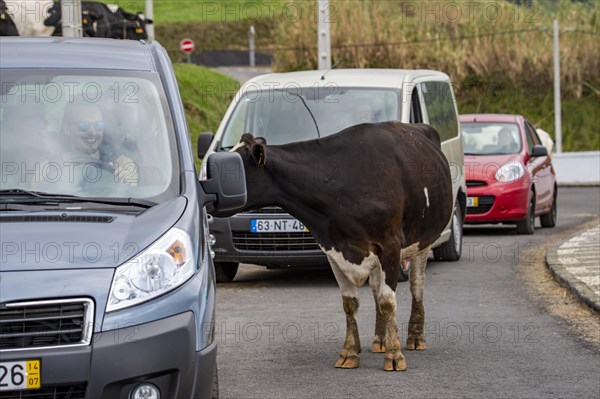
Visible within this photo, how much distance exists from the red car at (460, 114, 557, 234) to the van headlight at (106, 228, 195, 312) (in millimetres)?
14179

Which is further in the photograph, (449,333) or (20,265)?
(449,333)

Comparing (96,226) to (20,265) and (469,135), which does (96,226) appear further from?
(469,135)

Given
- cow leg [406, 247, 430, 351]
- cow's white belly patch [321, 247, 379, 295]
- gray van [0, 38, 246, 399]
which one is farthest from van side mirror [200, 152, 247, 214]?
cow leg [406, 247, 430, 351]

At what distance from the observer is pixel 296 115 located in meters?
14.4

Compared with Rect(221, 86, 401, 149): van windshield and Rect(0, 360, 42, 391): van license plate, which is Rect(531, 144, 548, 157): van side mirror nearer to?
Rect(221, 86, 401, 149): van windshield

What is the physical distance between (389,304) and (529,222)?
38.7ft

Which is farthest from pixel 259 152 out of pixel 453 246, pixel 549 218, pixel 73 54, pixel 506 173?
pixel 549 218

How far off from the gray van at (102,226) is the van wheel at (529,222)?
13.4m

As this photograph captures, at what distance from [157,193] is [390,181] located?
3.25 meters

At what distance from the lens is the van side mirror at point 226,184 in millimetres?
7066

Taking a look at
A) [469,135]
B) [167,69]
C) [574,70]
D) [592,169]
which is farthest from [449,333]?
[574,70]

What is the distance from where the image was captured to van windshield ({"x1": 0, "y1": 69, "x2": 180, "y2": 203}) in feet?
22.6

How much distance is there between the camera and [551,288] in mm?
13820

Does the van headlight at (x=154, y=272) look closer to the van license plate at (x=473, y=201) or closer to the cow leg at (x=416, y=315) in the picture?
the cow leg at (x=416, y=315)
